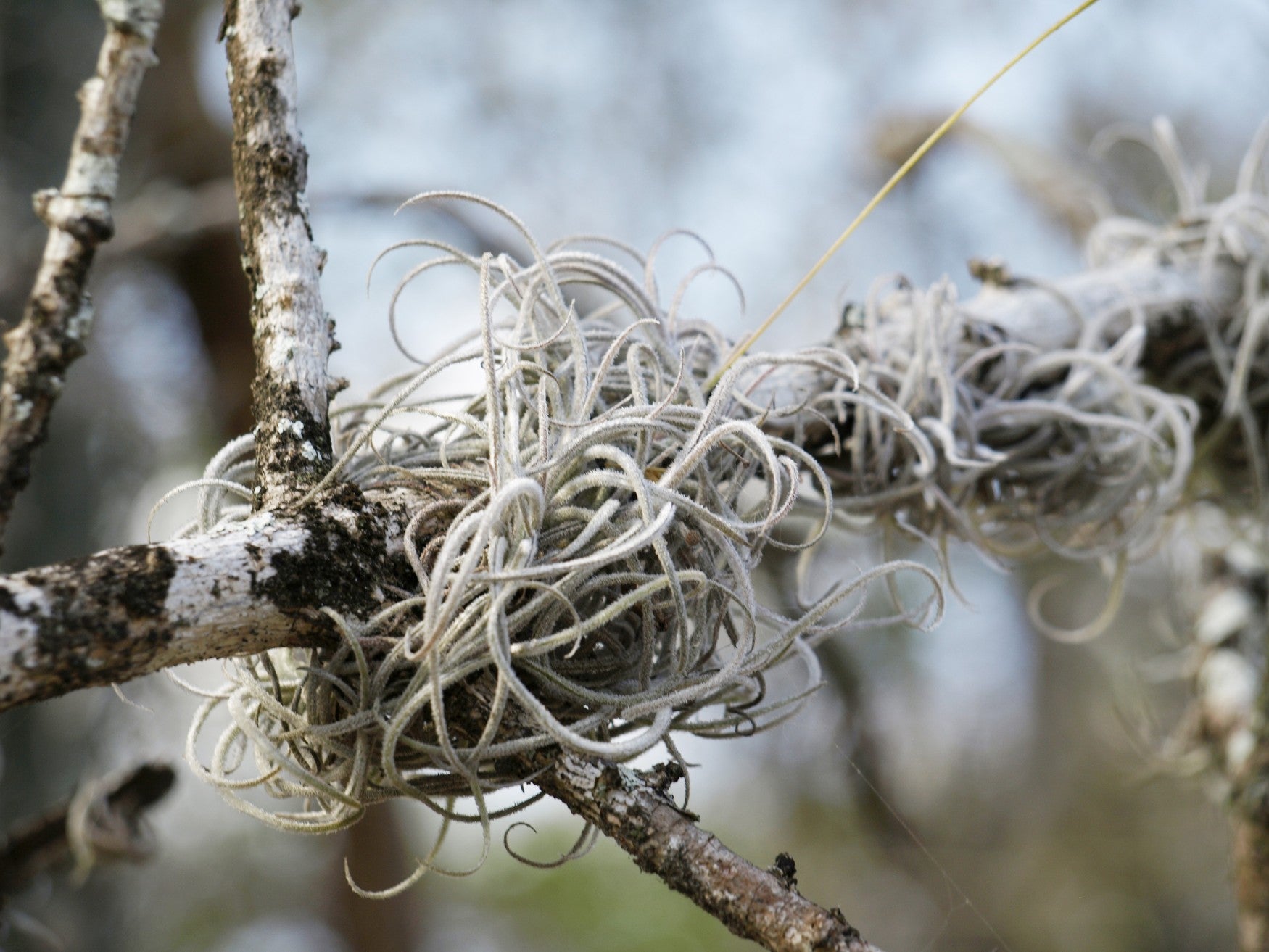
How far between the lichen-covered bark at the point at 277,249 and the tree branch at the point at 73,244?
84 millimetres

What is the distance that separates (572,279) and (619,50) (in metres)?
1.91

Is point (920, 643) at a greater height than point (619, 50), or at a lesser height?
lesser

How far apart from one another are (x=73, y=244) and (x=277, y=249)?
144 mm

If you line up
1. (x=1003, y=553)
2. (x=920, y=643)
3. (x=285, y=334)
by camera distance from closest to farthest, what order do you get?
(x=285, y=334) → (x=1003, y=553) → (x=920, y=643)

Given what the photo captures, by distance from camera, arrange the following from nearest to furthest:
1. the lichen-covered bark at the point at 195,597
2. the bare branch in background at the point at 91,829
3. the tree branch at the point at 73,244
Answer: the lichen-covered bark at the point at 195,597, the tree branch at the point at 73,244, the bare branch in background at the point at 91,829

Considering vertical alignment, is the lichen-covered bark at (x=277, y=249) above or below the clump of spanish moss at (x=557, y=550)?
above

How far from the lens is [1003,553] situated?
2.10 feet

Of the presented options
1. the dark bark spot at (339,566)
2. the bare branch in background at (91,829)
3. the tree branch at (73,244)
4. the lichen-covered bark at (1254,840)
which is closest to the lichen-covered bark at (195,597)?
the dark bark spot at (339,566)

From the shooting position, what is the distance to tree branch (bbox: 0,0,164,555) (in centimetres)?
46

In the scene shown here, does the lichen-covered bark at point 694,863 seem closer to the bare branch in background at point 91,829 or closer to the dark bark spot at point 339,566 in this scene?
the dark bark spot at point 339,566

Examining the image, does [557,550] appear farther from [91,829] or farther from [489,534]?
[91,829]

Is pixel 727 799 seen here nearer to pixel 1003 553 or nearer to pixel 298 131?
pixel 1003 553

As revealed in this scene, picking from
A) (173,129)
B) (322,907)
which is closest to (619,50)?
(173,129)

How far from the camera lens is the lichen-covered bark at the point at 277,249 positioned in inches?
14.1
